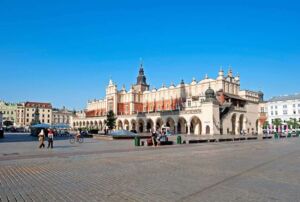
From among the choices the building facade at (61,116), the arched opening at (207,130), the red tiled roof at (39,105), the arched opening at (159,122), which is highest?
the red tiled roof at (39,105)

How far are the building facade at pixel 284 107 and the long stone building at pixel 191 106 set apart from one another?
2927 cm

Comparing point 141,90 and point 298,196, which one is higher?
point 141,90

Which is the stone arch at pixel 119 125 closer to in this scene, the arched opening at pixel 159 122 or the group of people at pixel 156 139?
the arched opening at pixel 159 122

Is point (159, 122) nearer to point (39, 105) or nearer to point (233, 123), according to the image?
point (233, 123)

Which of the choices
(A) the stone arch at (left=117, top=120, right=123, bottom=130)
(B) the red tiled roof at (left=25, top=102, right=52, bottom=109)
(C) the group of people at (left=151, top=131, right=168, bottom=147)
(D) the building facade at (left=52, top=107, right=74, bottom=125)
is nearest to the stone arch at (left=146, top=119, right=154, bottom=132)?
(A) the stone arch at (left=117, top=120, right=123, bottom=130)

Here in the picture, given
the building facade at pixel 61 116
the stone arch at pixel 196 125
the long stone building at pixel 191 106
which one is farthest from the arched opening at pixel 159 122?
the building facade at pixel 61 116

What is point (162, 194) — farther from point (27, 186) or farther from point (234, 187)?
point (27, 186)

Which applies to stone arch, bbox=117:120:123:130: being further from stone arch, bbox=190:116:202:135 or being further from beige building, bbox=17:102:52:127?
beige building, bbox=17:102:52:127

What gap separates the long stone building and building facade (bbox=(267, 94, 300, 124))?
96.0ft

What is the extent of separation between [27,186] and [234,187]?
6.49 m

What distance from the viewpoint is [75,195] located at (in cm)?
739

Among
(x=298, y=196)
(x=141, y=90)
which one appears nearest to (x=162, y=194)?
(x=298, y=196)

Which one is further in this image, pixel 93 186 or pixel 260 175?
pixel 260 175

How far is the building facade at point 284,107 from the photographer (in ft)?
327
